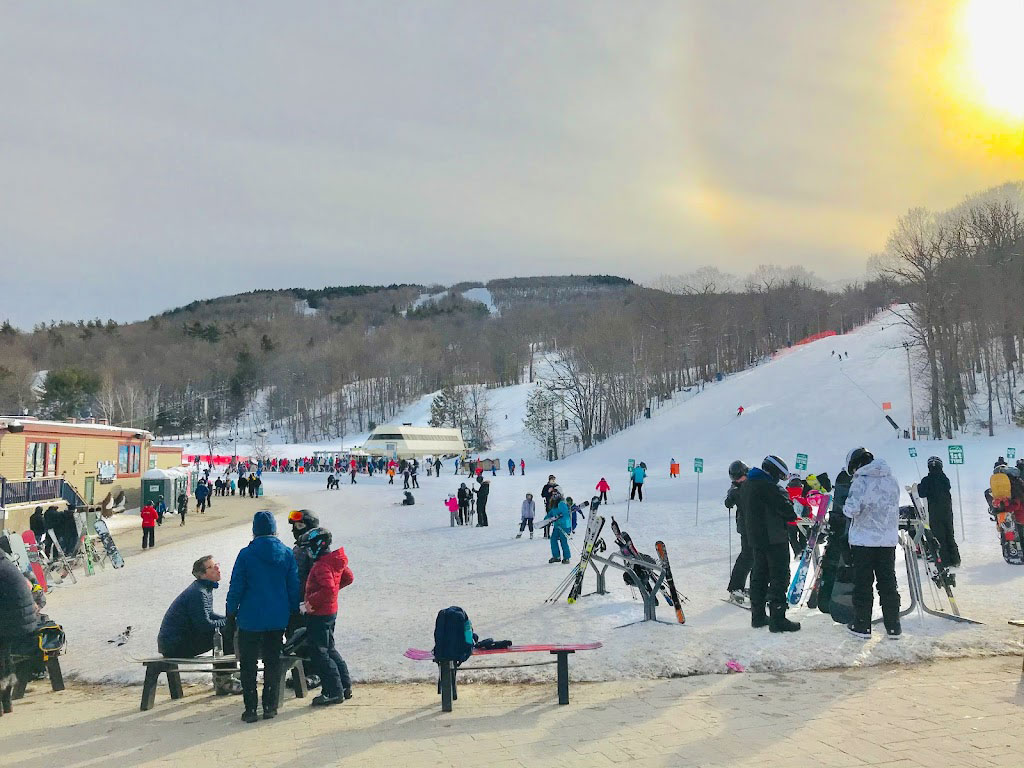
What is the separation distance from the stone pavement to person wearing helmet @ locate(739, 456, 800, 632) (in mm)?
1195

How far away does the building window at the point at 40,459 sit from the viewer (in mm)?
25161

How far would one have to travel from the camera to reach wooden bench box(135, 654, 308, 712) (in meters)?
6.09

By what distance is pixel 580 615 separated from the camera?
361 inches

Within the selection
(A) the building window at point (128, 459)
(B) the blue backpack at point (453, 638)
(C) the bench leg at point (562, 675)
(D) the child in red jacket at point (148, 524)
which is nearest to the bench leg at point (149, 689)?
(B) the blue backpack at point (453, 638)

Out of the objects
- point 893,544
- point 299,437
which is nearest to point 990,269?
point 893,544

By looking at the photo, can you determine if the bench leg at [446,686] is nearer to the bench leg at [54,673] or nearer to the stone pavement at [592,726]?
the stone pavement at [592,726]

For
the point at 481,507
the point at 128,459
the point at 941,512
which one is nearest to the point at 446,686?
the point at 941,512

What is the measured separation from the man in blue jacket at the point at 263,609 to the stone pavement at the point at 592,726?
275mm

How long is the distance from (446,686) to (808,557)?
4774mm

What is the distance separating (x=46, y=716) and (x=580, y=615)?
544cm

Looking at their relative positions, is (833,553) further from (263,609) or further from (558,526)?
(558,526)

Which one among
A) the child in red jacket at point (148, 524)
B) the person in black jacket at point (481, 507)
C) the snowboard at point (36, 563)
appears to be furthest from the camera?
the person in black jacket at point (481, 507)

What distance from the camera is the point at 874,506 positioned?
7.30 meters

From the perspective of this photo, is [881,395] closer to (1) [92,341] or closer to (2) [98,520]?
(2) [98,520]
